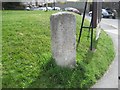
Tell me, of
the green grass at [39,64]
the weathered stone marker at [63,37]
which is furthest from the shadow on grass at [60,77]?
the weathered stone marker at [63,37]

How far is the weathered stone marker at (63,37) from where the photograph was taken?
20.0 feet

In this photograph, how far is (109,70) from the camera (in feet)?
24.3

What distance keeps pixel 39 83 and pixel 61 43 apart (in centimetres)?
113

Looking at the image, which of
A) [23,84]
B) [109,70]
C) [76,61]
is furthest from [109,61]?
[23,84]

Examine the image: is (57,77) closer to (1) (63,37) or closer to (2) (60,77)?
(2) (60,77)

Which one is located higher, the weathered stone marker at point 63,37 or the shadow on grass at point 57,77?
the weathered stone marker at point 63,37

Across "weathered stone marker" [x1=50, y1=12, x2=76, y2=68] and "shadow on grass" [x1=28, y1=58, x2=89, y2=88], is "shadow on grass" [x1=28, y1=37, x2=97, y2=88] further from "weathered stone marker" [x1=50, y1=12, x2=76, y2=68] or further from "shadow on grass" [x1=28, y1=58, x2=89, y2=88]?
"weathered stone marker" [x1=50, y1=12, x2=76, y2=68]

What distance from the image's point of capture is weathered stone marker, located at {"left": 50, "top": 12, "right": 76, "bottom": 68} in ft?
20.0

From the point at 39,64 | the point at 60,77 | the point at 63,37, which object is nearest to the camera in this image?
the point at 60,77

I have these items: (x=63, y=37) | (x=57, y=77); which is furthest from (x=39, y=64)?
(x=63, y=37)

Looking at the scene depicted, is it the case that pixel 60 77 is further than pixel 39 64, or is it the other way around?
pixel 39 64

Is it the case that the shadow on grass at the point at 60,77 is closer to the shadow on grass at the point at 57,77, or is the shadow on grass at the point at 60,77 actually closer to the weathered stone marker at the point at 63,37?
the shadow on grass at the point at 57,77

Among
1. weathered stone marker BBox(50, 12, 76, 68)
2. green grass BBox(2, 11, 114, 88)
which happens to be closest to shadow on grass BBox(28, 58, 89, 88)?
green grass BBox(2, 11, 114, 88)

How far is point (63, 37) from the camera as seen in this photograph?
6.11 metres
